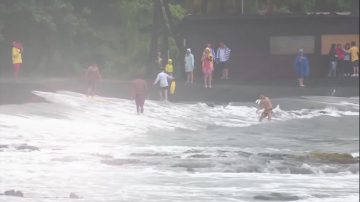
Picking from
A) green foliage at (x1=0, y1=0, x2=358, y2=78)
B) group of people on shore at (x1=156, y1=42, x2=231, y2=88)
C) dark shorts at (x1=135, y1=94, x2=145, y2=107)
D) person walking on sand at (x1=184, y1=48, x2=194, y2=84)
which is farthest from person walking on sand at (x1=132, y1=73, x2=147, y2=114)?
green foliage at (x1=0, y1=0, x2=358, y2=78)

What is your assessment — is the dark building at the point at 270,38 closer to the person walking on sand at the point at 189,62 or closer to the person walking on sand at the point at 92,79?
the person walking on sand at the point at 189,62

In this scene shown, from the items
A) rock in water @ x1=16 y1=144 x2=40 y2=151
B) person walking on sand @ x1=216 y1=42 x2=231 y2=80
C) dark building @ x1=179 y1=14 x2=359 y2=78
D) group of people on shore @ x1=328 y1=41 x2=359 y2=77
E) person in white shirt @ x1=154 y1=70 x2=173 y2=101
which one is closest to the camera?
rock in water @ x1=16 y1=144 x2=40 y2=151

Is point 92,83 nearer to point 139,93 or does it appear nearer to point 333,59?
point 139,93

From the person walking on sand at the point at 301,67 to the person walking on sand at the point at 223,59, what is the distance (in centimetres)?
257

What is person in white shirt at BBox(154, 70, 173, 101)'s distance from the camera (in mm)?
28656

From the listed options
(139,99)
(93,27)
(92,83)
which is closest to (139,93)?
(139,99)

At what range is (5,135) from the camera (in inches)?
784

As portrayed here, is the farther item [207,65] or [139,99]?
[207,65]

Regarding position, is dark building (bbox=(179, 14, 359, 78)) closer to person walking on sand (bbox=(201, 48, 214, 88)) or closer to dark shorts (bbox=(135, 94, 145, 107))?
person walking on sand (bbox=(201, 48, 214, 88))

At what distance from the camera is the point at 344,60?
1304 inches

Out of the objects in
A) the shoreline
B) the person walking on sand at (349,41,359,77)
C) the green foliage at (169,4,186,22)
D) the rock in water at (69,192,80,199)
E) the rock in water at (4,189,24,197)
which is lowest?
the rock in water at (69,192,80,199)

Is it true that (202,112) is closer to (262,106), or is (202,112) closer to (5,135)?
(262,106)

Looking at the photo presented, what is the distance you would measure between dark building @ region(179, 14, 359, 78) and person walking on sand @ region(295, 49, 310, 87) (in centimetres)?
170

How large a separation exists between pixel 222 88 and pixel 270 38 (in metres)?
4.07
